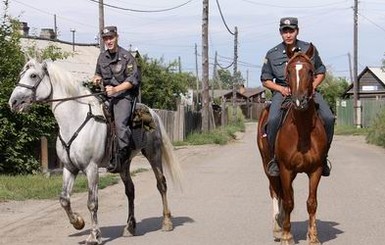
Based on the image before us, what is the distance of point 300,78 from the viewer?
752cm

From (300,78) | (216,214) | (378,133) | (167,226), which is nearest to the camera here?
(300,78)

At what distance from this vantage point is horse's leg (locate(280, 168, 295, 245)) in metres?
8.00

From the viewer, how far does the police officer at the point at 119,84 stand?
29.6 ft

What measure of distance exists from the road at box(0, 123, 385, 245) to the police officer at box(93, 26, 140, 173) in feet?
4.02

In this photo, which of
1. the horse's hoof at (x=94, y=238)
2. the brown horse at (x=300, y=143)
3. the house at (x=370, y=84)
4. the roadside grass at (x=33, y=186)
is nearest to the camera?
the brown horse at (x=300, y=143)

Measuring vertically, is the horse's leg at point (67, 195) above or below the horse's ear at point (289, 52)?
below

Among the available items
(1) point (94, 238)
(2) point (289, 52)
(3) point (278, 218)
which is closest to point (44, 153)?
(1) point (94, 238)

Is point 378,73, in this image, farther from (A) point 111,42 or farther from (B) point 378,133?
(A) point 111,42

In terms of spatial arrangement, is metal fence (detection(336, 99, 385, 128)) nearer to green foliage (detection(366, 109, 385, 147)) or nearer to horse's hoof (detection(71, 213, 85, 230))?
green foliage (detection(366, 109, 385, 147))

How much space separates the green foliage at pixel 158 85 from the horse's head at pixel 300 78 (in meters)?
31.9

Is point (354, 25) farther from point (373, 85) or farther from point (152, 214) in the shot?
point (152, 214)

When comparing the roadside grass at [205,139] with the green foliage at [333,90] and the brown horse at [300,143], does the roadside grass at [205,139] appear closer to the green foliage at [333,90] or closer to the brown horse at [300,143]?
the brown horse at [300,143]

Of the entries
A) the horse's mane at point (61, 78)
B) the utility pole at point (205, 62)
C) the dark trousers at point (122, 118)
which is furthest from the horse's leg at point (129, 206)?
the utility pole at point (205, 62)

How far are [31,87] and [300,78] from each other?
11.0ft
